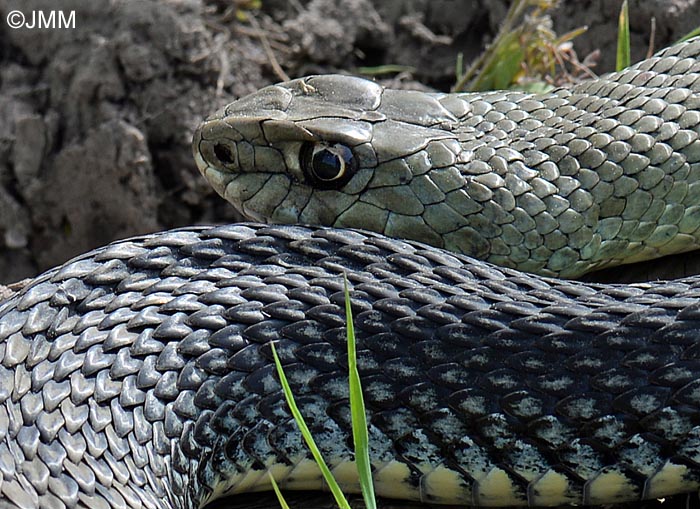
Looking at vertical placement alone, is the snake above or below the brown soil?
below

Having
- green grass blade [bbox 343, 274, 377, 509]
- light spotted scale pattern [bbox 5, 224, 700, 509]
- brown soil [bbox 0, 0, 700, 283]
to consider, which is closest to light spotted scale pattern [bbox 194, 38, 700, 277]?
light spotted scale pattern [bbox 5, 224, 700, 509]

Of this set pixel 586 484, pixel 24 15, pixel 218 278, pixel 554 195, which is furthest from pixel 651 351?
pixel 24 15

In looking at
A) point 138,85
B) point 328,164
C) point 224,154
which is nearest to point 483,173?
point 328,164

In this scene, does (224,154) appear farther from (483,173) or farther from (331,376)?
(331,376)

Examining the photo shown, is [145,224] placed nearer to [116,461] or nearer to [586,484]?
[116,461]

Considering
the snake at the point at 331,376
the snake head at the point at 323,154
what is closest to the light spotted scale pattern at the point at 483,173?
the snake head at the point at 323,154

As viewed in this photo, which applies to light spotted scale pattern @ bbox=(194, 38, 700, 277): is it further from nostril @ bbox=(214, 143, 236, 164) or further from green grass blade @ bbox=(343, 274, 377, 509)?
green grass blade @ bbox=(343, 274, 377, 509)

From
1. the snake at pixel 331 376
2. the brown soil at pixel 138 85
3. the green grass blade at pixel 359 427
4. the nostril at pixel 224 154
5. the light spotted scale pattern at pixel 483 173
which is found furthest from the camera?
the brown soil at pixel 138 85

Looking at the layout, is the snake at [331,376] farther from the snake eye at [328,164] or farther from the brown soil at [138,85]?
the brown soil at [138,85]
